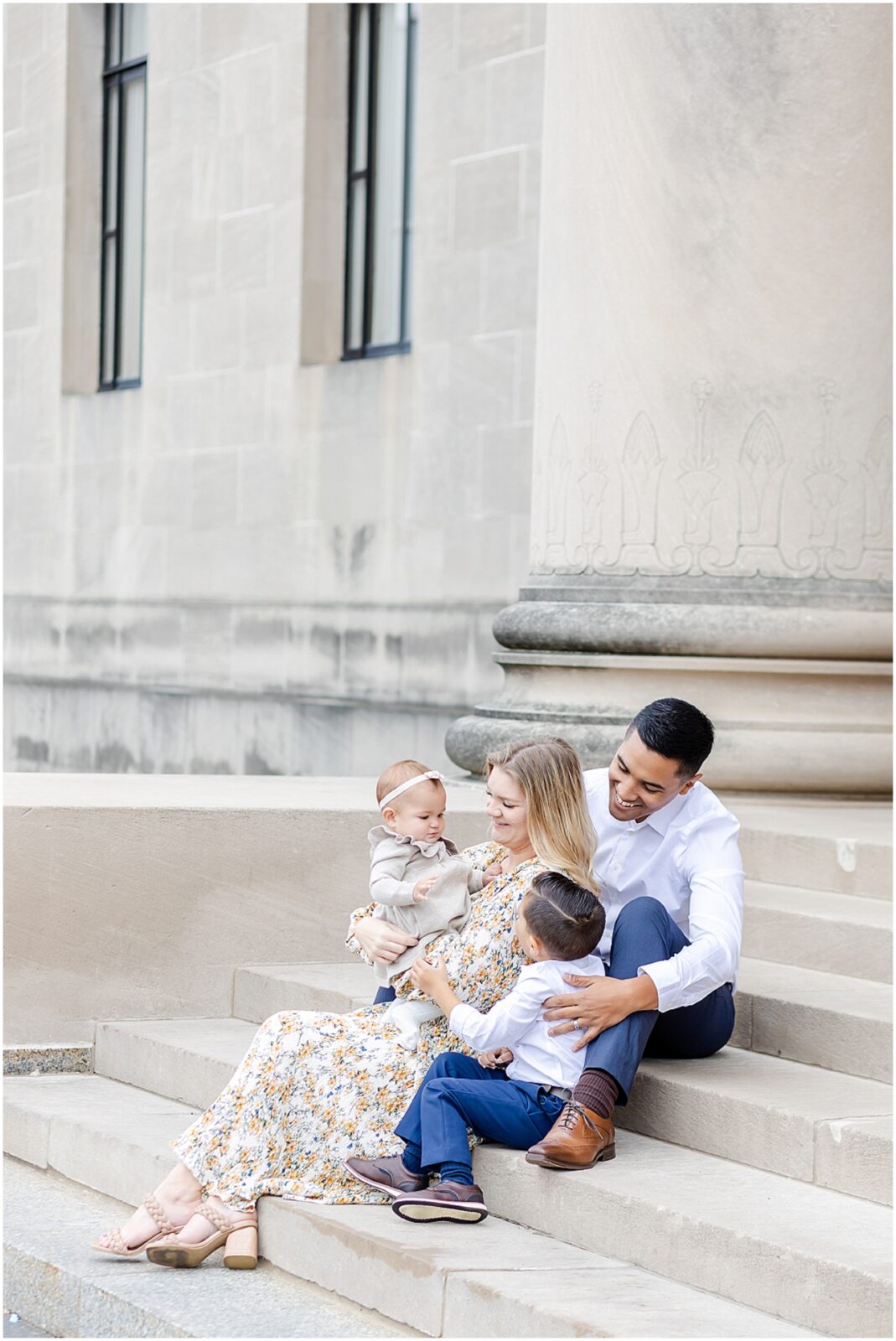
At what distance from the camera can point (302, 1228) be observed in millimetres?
5027

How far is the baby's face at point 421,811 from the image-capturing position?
5.46 metres

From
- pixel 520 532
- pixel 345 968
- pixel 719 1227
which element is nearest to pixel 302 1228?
pixel 719 1227

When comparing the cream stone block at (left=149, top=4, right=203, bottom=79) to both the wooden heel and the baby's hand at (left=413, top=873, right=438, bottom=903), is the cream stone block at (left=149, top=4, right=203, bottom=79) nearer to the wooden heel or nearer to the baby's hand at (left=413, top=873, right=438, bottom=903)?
the baby's hand at (left=413, top=873, right=438, bottom=903)

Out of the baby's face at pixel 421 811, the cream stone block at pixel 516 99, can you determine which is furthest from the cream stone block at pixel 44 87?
the baby's face at pixel 421 811

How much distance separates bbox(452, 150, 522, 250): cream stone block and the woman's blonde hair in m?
6.91

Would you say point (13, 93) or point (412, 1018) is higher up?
point (13, 93)

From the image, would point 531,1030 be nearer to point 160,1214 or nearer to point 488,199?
point 160,1214

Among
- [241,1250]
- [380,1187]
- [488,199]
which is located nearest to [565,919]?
[380,1187]

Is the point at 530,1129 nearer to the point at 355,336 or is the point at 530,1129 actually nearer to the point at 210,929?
the point at 210,929

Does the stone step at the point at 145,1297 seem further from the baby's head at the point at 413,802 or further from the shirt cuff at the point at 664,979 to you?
the baby's head at the point at 413,802

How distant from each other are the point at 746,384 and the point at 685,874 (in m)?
2.80

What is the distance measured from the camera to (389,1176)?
5102 millimetres

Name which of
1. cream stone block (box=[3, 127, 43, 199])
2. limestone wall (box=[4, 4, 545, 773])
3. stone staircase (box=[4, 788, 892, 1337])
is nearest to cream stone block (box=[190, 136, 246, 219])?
limestone wall (box=[4, 4, 545, 773])

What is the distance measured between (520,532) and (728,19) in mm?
4274
